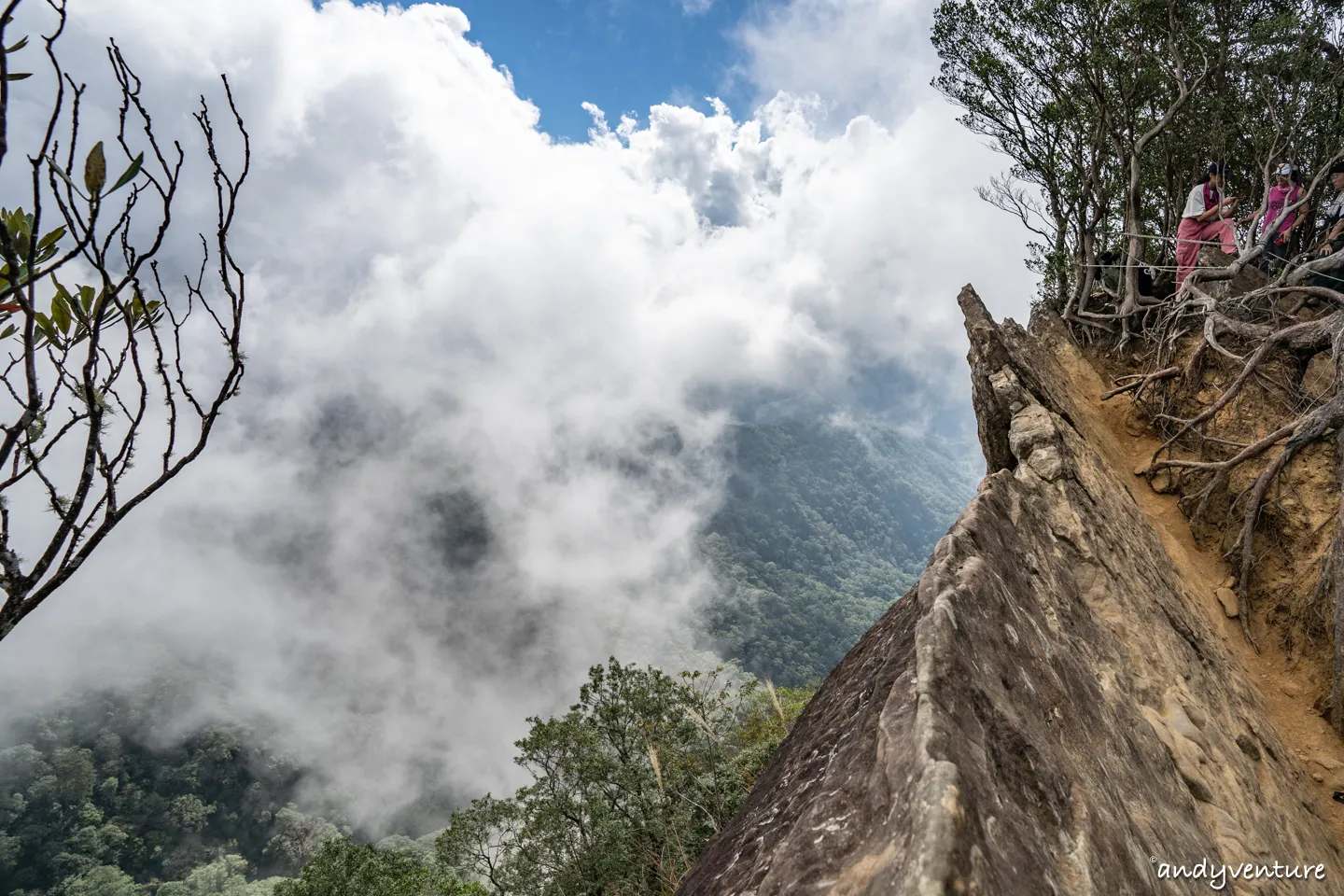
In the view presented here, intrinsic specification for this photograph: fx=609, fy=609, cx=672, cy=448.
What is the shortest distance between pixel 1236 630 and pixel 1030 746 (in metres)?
7.01

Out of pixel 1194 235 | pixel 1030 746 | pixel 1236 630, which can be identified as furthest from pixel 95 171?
pixel 1194 235

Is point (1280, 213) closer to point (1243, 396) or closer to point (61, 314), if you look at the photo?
point (1243, 396)

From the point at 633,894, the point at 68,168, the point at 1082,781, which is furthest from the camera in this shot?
the point at 633,894

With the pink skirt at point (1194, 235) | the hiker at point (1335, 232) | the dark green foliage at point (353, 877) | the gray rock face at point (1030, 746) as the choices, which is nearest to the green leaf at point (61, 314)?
the gray rock face at point (1030, 746)

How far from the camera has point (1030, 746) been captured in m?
2.63

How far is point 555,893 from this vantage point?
23.8 meters

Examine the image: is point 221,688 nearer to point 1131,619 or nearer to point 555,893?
point 555,893

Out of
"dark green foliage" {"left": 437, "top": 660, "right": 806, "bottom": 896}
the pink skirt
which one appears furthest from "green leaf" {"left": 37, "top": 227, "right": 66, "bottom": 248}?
"dark green foliage" {"left": 437, "top": 660, "right": 806, "bottom": 896}

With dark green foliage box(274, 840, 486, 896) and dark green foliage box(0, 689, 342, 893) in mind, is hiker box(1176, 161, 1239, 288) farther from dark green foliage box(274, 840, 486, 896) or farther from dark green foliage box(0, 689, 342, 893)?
dark green foliage box(0, 689, 342, 893)

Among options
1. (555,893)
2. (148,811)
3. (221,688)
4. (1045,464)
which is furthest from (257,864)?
(1045,464)

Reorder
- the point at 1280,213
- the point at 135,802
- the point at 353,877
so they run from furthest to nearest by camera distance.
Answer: the point at 135,802 < the point at 353,877 < the point at 1280,213

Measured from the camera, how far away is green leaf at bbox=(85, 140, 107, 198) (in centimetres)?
186

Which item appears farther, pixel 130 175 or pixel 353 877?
pixel 353 877

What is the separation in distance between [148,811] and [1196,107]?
160611 mm
